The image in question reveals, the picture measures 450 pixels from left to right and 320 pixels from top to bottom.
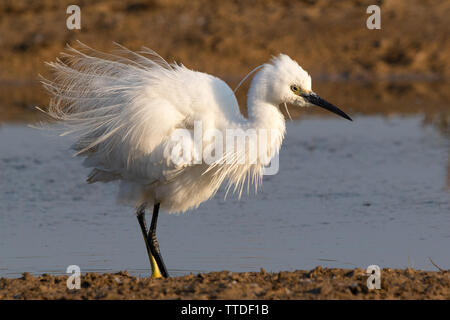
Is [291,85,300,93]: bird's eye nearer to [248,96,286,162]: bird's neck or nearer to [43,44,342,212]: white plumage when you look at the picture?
[43,44,342,212]: white plumage

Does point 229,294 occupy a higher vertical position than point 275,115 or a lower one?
lower

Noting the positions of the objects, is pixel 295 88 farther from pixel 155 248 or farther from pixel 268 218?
pixel 268 218

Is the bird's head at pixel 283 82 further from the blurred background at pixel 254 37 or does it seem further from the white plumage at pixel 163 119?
the blurred background at pixel 254 37

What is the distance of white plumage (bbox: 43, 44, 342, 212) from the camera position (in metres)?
6.97

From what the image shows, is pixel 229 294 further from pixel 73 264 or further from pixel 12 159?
pixel 12 159

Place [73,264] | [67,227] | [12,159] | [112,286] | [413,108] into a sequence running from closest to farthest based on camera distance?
[112,286], [73,264], [67,227], [12,159], [413,108]

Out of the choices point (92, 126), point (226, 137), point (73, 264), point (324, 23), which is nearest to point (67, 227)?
point (73, 264)

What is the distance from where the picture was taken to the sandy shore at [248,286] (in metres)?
5.63

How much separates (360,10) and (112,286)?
2045cm

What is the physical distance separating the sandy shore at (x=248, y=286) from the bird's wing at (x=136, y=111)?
1.18m

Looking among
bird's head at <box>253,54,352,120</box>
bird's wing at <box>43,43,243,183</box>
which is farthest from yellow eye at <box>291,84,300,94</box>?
bird's wing at <box>43,43,243,183</box>

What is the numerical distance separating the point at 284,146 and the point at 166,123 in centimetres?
695

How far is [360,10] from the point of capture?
82.3ft

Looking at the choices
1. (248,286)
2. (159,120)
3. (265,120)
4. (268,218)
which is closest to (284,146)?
(268,218)
